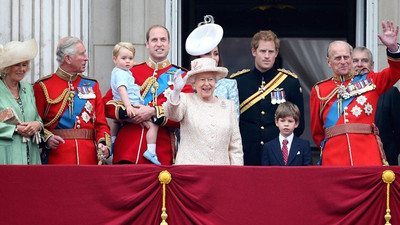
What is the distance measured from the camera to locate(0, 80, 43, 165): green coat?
961cm

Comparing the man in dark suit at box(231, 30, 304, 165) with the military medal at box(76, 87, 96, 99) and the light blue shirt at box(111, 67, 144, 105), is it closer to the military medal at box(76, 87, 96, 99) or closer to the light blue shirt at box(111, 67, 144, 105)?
the light blue shirt at box(111, 67, 144, 105)

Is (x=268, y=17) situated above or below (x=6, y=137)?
above

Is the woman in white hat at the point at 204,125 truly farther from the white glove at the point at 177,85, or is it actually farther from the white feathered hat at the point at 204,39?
the white feathered hat at the point at 204,39

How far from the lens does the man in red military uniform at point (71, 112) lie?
10.0 meters

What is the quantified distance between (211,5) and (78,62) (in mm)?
4669

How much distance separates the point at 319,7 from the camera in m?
14.8

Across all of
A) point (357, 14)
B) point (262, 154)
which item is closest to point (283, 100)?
point (262, 154)

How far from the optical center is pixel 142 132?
10.1 m

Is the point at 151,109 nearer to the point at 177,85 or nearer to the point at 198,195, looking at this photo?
the point at 177,85

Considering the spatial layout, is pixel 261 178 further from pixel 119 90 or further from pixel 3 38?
pixel 3 38

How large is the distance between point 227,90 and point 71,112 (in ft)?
4.30

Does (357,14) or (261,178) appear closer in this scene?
(261,178)

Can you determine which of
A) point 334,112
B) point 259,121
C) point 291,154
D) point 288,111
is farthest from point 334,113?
point 259,121

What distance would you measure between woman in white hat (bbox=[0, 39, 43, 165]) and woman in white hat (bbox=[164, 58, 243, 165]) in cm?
118
